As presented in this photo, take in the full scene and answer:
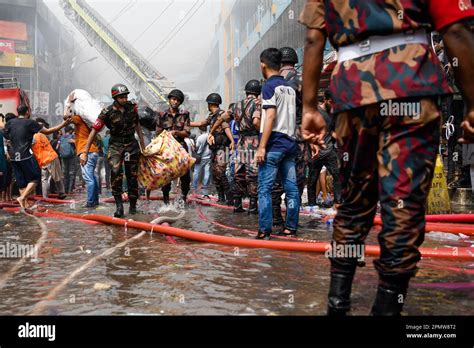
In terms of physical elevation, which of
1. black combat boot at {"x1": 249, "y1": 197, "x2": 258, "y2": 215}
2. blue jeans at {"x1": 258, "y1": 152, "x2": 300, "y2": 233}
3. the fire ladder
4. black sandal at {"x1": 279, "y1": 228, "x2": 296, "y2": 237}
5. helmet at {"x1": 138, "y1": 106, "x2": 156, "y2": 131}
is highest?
the fire ladder

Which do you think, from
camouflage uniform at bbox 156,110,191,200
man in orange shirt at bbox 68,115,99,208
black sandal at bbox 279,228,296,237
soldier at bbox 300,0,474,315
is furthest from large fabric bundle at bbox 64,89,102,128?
soldier at bbox 300,0,474,315

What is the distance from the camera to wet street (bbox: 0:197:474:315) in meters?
2.62

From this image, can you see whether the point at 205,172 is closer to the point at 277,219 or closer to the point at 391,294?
the point at 277,219

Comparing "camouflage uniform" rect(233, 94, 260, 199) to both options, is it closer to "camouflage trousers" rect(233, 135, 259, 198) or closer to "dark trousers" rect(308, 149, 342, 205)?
"camouflage trousers" rect(233, 135, 259, 198)

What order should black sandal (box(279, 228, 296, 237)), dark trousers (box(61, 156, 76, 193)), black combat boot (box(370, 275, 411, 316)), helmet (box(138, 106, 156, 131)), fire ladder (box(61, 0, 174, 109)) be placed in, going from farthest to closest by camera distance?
fire ladder (box(61, 0, 174, 109))
dark trousers (box(61, 156, 76, 193))
helmet (box(138, 106, 156, 131))
black sandal (box(279, 228, 296, 237))
black combat boot (box(370, 275, 411, 316))

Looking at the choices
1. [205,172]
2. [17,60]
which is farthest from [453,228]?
[17,60]

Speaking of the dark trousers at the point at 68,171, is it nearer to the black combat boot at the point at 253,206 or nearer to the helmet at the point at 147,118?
the helmet at the point at 147,118

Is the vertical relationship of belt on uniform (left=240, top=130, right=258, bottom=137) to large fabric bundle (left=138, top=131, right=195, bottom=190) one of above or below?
above

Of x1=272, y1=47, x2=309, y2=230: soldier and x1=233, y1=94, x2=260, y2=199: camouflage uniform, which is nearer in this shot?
x1=272, y1=47, x2=309, y2=230: soldier

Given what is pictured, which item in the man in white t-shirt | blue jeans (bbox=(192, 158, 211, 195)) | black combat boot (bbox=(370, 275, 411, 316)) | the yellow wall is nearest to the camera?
black combat boot (bbox=(370, 275, 411, 316))

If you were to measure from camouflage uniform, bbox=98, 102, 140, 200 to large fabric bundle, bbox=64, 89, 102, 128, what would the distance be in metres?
1.39

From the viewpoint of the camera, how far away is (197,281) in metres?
3.21
